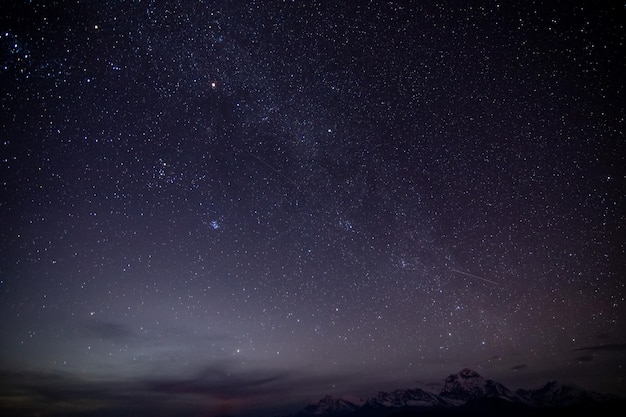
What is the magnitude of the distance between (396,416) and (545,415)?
244 feet

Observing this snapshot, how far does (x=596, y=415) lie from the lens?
178 m

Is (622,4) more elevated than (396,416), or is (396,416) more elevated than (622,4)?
(622,4)

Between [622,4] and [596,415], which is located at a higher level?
[622,4]

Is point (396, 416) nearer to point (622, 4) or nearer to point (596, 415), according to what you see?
point (596, 415)

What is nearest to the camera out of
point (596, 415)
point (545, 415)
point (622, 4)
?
point (622, 4)

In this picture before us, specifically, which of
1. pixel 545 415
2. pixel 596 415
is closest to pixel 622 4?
pixel 545 415

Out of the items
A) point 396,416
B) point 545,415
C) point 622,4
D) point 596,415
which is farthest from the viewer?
point 396,416

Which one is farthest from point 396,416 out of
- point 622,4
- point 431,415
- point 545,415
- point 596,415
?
point 622,4

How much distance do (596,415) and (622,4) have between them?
253 m

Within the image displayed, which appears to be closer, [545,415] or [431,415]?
[545,415]

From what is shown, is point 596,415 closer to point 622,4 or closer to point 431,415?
point 431,415

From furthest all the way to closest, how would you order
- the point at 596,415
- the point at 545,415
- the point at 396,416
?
the point at 396,416 → the point at 596,415 → the point at 545,415

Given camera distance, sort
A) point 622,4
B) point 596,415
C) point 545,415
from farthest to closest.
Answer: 1. point 596,415
2. point 545,415
3. point 622,4

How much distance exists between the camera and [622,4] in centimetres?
752
